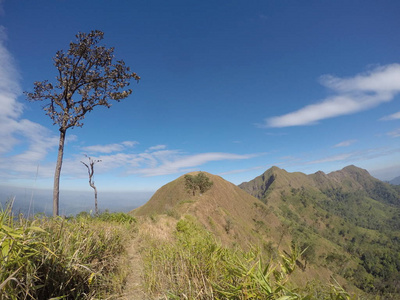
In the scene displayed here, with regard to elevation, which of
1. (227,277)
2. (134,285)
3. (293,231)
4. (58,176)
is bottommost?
(293,231)

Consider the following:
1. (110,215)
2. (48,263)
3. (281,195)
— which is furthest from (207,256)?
(281,195)

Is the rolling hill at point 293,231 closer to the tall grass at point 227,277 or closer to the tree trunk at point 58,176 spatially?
the tall grass at point 227,277

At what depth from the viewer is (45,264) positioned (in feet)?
9.14

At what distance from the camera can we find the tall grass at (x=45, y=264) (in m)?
2.11

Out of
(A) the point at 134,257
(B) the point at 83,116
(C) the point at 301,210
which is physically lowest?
(C) the point at 301,210

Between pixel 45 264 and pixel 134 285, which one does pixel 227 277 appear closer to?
pixel 134 285

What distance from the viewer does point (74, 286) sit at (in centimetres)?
315

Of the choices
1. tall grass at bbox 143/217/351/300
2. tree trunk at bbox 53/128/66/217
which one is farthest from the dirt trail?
tree trunk at bbox 53/128/66/217

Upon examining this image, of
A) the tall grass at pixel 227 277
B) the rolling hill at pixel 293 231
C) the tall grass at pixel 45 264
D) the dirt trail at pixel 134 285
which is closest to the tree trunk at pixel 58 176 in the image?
the rolling hill at pixel 293 231

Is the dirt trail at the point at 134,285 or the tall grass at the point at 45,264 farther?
the dirt trail at the point at 134,285

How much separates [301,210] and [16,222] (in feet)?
666

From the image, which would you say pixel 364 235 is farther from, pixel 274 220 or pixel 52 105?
pixel 52 105

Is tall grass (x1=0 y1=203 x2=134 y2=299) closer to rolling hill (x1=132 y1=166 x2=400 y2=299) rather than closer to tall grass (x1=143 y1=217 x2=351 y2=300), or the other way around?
tall grass (x1=143 y1=217 x2=351 y2=300)

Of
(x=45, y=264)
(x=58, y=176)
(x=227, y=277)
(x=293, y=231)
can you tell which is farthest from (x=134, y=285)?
(x=293, y=231)
